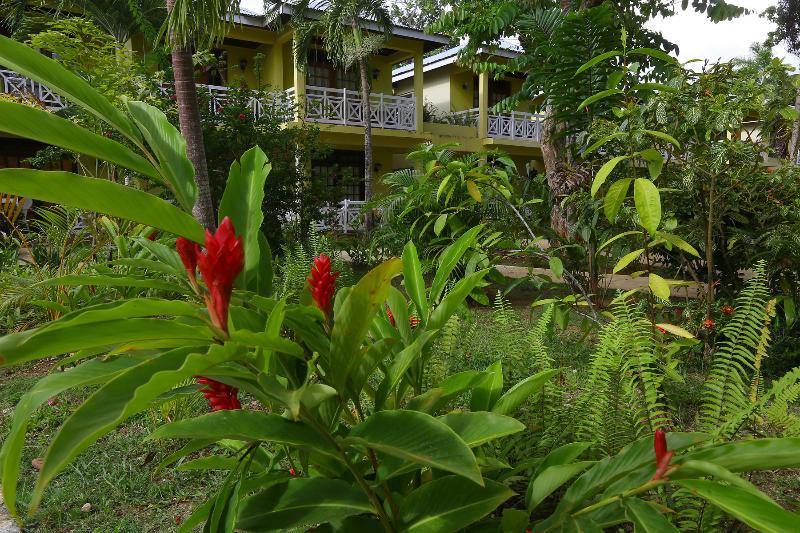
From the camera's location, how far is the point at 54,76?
1.03 m

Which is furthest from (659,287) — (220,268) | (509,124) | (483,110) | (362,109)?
(509,124)

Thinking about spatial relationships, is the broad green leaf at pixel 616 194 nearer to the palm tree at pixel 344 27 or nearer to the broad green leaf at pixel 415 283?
the broad green leaf at pixel 415 283

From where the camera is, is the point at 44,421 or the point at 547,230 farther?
the point at 547,230

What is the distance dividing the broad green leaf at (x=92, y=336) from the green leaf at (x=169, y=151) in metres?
0.35

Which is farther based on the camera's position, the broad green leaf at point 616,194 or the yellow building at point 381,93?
the yellow building at point 381,93

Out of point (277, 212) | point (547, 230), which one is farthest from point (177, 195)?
point (277, 212)

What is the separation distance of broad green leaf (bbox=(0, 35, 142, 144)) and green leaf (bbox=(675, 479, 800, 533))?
3.75ft

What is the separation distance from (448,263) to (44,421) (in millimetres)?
3370

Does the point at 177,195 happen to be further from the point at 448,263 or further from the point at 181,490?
the point at 181,490

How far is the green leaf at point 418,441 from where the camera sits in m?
0.92

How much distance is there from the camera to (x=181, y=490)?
296 cm

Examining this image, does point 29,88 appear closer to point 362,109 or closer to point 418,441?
point 362,109

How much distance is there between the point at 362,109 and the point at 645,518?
17428 mm

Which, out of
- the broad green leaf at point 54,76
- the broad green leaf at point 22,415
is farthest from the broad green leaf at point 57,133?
the broad green leaf at point 22,415
